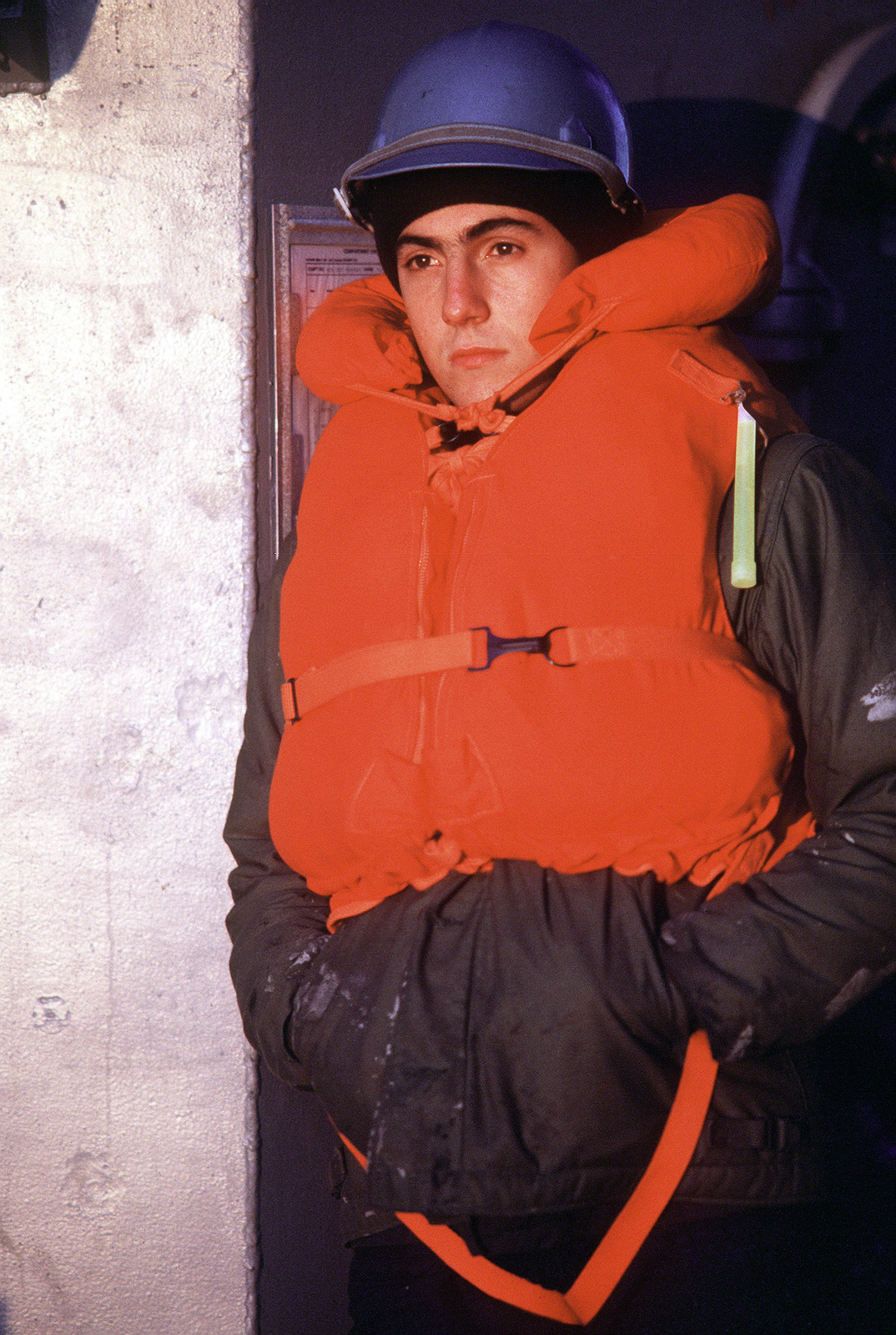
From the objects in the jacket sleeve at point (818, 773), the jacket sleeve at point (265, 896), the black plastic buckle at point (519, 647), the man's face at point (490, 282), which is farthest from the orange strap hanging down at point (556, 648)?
the man's face at point (490, 282)

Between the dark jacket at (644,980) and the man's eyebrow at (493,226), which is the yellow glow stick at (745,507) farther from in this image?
the man's eyebrow at (493,226)

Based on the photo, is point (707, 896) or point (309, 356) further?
point (309, 356)

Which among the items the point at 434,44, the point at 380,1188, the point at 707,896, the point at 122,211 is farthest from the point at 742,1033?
the point at 122,211

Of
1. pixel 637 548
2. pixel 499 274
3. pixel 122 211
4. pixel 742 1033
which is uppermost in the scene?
pixel 122 211

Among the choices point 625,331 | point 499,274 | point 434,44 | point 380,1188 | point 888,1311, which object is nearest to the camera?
point 380,1188

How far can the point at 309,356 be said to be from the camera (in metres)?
1.75

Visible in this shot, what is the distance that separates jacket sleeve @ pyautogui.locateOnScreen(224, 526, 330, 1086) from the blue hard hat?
2.51ft

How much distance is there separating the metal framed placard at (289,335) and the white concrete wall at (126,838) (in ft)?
0.16

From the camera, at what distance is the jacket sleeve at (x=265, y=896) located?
Answer: 4.58 feet

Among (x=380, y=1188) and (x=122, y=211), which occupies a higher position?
(x=122, y=211)

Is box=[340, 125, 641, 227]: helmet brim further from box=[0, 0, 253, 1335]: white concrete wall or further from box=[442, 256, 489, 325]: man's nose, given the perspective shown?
box=[0, 0, 253, 1335]: white concrete wall

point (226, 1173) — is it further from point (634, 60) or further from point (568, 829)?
point (634, 60)

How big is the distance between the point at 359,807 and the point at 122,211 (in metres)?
1.58

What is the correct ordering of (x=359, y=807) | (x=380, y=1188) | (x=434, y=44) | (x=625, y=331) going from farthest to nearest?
(x=434, y=44) → (x=625, y=331) → (x=359, y=807) → (x=380, y=1188)
